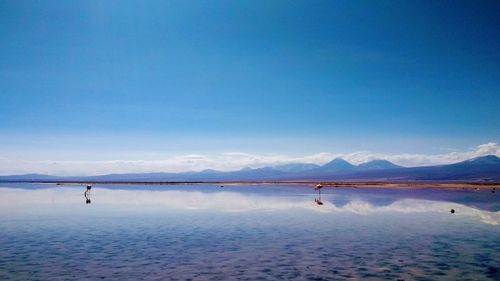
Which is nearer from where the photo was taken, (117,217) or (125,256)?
(125,256)

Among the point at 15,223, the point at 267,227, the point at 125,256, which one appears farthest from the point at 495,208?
the point at 15,223

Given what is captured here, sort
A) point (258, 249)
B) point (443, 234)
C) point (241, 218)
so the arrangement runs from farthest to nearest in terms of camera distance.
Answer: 1. point (241, 218)
2. point (443, 234)
3. point (258, 249)

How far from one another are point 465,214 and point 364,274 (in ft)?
89.0

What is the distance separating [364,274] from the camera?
57.7 feet

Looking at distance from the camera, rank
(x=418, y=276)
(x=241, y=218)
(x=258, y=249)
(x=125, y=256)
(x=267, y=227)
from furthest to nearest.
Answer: (x=241, y=218) → (x=267, y=227) → (x=258, y=249) → (x=125, y=256) → (x=418, y=276)

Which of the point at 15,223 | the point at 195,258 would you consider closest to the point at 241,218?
the point at 195,258

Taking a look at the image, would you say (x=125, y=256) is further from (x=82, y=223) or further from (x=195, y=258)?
(x=82, y=223)

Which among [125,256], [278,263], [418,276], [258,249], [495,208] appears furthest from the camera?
[495,208]

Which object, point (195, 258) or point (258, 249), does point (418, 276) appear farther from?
point (195, 258)

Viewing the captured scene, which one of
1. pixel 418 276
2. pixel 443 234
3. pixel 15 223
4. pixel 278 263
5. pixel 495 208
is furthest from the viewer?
pixel 495 208

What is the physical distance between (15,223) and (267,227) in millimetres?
22805

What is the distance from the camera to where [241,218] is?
127 feet

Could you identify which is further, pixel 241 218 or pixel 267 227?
pixel 241 218

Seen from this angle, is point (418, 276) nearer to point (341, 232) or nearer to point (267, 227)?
point (341, 232)
